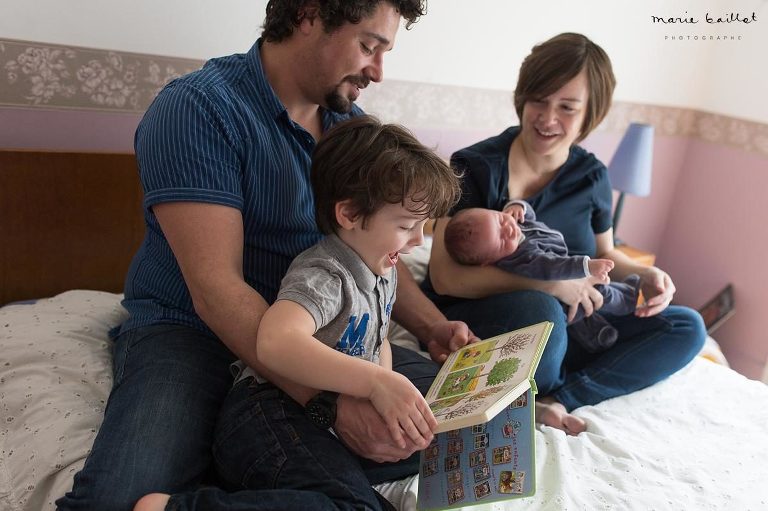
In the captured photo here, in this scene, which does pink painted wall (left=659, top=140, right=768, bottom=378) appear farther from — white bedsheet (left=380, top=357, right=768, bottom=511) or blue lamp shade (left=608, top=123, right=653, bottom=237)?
white bedsheet (left=380, top=357, right=768, bottom=511)

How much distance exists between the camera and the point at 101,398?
1.31m

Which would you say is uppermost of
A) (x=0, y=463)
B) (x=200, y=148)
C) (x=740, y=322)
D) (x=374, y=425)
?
(x=200, y=148)

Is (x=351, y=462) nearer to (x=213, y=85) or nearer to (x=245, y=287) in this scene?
(x=245, y=287)

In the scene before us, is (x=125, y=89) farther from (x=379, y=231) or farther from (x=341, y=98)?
(x=379, y=231)

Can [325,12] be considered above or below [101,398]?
above

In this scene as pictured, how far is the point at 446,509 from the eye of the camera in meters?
1.09

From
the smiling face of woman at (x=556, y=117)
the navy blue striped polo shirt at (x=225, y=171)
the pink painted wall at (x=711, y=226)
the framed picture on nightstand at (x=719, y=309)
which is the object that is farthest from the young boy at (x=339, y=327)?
the framed picture on nightstand at (x=719, y=309)

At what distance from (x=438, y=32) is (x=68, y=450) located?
1.73 m

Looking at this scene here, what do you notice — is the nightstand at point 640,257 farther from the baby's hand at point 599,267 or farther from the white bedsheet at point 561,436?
the baby's hand at point 599,267

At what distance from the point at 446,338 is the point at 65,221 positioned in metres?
1.07

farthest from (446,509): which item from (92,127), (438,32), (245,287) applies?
(438,32)

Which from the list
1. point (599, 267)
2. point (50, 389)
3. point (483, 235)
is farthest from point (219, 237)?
point (599, 267)

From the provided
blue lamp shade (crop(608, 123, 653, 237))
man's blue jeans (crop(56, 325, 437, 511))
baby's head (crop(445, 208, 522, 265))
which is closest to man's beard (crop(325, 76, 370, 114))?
baby's head (crop(445, 208, 522, 265))

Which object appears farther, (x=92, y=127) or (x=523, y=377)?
(x=92, y=127)
